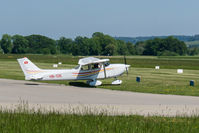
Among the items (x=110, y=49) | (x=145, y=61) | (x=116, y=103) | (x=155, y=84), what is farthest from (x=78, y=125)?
(x=110, y=49)

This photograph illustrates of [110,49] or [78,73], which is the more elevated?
[78,73]

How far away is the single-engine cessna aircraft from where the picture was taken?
99.1 ft

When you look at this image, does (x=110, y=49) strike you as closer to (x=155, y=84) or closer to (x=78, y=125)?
(x=155, y=84)

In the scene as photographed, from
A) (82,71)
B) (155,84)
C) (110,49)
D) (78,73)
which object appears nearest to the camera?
(78,73)

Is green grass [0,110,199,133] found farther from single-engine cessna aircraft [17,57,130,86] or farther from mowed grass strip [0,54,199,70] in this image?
mowed grass strip [0,54,199,70]

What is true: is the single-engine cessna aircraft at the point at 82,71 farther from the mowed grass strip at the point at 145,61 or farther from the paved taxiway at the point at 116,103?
the mowed grass strip at the point at 145,61

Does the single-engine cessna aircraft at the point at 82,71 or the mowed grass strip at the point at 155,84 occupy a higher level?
the single-engine cessna aircraft at the point at 82,71

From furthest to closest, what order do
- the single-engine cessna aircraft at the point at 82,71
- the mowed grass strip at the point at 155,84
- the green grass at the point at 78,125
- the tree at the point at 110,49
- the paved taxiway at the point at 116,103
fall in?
the tree at the point at 110,49
the single-engine cessna aircraft at the point at 82,71
the mowed grass strip at the point at 155,84
the paved taxiway at the point at 116,103
the green grass at the point at 78,125

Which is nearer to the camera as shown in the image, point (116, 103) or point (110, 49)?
point (116, 103)

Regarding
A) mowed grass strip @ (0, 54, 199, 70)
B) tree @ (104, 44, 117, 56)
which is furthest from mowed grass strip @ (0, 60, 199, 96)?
tree @ (104, 44, 117, 56)

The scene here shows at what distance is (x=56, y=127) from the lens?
11.4 m

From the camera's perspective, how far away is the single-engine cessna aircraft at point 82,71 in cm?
3022

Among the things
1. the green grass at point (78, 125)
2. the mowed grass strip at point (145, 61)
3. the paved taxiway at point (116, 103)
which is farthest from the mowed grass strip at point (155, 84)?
the mowed grass strip at point (145, 61)

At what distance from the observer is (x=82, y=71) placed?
103 feet
